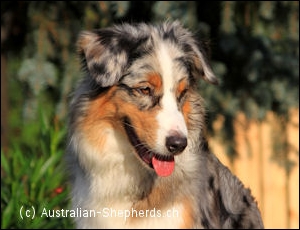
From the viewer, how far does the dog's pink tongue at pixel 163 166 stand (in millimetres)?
3920

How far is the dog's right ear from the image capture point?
3920 mm

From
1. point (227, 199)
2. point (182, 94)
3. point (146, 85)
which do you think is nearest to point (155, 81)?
point (146, 85)

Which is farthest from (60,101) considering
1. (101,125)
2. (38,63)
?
(101,125)

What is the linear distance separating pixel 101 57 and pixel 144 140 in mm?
Result: 514

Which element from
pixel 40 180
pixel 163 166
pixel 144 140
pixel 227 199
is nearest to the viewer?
pixel 144 140

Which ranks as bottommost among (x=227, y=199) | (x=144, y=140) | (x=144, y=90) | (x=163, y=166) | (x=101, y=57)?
(x=227, y=199)

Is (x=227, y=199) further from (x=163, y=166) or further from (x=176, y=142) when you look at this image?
(x=176, y=142)

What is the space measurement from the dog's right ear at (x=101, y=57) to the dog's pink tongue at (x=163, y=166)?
0.46 m

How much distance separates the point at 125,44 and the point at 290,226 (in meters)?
4.16

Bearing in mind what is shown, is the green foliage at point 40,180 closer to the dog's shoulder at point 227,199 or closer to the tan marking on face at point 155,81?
the dog's shoulder at point 227,199

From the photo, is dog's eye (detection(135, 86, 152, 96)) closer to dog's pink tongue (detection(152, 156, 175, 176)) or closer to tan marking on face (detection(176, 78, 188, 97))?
tan marking on face (detection(176, 78, 188, 97))

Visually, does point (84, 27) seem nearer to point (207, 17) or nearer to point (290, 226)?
point (207, 17)

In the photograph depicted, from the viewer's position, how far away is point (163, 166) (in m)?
3.94

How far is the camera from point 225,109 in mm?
6781
